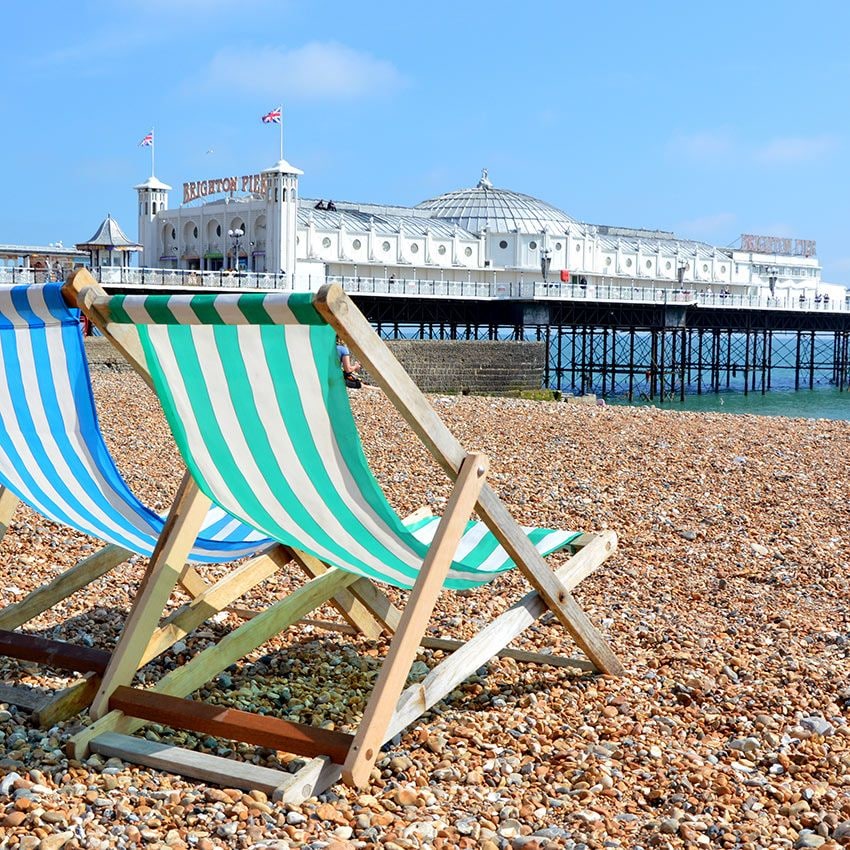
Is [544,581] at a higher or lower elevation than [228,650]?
higher

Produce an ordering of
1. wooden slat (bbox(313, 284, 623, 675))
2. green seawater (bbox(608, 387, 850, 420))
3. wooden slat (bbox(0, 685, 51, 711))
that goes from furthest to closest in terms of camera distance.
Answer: green seawater (bbox(608, 387, 850, 420))
wooden slat (bbox(0, 685, 51, 711))
wooden slat (bbox(313, 284, 623, 675))

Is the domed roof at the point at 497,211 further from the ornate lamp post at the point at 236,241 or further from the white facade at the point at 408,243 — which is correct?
the ornate lamp post at the point at 236,241

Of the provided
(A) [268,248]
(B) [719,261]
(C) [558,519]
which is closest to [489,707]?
(C) [558,519]

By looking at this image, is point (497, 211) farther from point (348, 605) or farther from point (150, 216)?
point (348, 605)

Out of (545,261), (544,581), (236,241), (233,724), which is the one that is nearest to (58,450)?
(233,724)

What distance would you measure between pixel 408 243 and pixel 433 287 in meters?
5.25

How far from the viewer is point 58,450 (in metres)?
2.80

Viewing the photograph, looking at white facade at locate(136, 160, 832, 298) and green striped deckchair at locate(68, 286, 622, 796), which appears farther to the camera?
white facade at locate(136, 160, 832, 298)

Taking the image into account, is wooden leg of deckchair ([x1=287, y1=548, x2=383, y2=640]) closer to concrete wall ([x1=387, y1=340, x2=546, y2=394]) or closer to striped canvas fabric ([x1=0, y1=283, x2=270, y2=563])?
striped canvas fabric ([x1=0, y1=283, x2=270, y2=563])

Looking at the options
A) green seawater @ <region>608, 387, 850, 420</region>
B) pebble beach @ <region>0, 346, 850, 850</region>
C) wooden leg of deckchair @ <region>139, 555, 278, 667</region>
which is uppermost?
wooden leg of deckchair @ <region>139, 555, 278, 667</region>

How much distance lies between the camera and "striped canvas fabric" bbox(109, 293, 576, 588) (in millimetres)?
2209

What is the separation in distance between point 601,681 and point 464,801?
31.7 inches

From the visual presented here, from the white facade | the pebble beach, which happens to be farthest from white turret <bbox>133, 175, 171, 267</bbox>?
the pebble beach

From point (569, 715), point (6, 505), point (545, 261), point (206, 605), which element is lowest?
point (569, 715)
